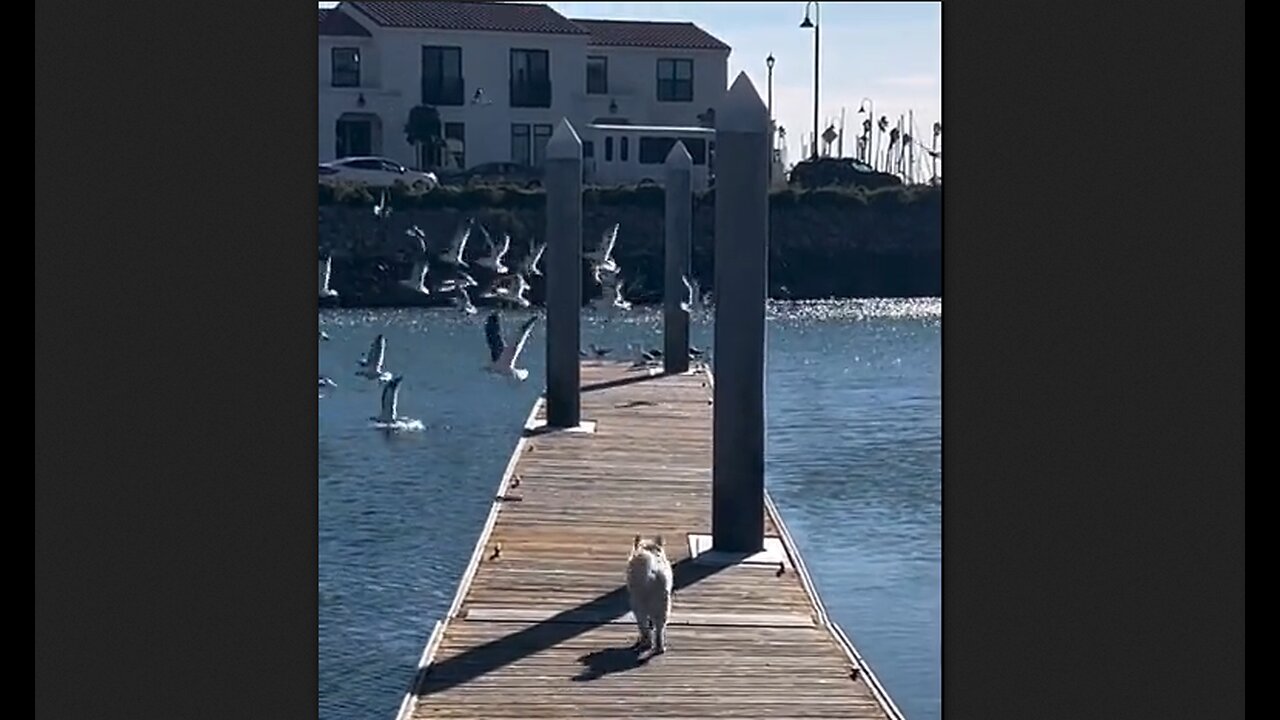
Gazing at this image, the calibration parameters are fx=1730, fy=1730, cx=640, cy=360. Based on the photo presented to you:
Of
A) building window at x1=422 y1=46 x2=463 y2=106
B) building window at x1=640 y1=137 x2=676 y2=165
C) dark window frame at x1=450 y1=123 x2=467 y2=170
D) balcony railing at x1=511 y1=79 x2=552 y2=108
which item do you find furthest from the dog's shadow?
building window at x1=640 y1=137 x2=676 y2=165

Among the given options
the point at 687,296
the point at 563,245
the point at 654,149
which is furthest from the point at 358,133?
the point at 563,245

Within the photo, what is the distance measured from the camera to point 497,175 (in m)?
18.4

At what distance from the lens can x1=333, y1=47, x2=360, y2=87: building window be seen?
16.6 m

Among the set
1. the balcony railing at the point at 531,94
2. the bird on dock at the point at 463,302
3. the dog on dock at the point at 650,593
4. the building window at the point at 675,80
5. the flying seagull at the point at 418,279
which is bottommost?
the dog on dock at the point at 650,593

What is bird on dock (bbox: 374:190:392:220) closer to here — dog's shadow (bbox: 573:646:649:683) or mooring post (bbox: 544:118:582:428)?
mooring post (bbox: 544:118:582:428)

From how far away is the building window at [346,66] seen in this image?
654 inches

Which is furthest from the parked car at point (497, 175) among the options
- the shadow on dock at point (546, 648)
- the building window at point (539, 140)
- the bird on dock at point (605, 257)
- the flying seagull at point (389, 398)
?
the shadow on dock at point (546, 648)

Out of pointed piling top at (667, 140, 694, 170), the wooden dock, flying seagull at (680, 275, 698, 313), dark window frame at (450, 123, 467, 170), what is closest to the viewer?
the wooden dock

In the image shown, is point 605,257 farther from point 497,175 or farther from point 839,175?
point 839,175

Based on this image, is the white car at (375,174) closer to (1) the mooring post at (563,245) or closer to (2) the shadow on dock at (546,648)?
(1) the mooring post at (563,245)

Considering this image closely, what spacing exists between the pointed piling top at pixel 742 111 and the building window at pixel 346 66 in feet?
34.8

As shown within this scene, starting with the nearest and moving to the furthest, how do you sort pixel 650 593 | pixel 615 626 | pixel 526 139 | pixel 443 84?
pixel 650 593 → pixel 615 626 → pixel 443 84 → pixel 526 139

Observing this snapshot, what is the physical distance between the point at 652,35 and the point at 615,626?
Result: 10.7 m

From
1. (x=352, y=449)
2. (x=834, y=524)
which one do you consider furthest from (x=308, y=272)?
(x=352, y=449)
